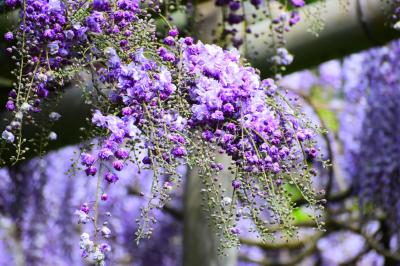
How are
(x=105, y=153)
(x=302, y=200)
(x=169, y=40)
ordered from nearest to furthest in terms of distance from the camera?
(x=105, y=153) < (x=169, y=40) < (x=302, y=200)

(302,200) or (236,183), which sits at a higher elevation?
(302,200)

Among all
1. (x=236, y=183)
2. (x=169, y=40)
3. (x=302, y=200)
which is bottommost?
(x=236, y=183)

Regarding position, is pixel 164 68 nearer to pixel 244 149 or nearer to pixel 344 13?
pixel 244 149

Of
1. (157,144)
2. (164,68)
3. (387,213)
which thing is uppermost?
(387,213)

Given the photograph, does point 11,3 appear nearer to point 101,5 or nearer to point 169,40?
point 101,5

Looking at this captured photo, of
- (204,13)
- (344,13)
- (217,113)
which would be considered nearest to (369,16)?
(344,13)

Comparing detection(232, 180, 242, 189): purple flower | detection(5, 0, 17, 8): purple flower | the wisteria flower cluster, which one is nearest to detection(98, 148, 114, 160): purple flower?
the wisteria flower cluster

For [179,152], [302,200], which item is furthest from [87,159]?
[302,200]

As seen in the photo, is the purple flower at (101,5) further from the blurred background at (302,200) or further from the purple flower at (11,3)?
the blurred background at (302,200)
